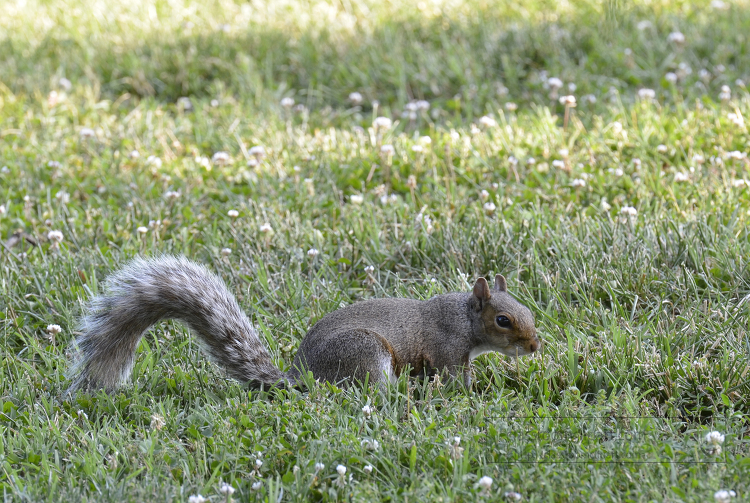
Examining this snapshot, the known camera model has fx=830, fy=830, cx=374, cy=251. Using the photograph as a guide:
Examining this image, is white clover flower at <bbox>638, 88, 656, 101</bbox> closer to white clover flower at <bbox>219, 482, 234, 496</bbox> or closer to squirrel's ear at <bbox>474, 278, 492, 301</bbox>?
squirrel's ear at <bbox>474, 278, 492, 301</bbox>

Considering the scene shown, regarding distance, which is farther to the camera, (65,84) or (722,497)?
(65,84)

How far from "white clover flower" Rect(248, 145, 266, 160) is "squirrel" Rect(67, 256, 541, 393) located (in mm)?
2160

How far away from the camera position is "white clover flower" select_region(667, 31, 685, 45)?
6582 mm

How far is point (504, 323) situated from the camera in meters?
3.20

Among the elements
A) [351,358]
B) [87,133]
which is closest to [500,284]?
[351,358]

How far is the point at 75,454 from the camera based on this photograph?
2752 millimetres

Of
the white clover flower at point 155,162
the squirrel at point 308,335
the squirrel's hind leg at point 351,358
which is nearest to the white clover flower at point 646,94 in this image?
the squirrel at point 308,335

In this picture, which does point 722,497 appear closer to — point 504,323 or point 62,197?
point 504,323

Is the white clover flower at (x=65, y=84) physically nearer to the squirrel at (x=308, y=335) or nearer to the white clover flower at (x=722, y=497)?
the squirrel at (x=308, y=335)

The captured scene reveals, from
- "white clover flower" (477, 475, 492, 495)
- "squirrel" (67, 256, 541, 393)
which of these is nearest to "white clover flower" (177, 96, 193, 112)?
"squirrel" (67, 256, 541, 393)

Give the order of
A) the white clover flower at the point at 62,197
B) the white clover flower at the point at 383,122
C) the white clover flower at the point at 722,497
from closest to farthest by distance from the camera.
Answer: the white clover flower at the point at 722,497 < the white clover flower at the point at 62,197 < the white clover flower at the point at 383,122

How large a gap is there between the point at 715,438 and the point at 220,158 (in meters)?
3.68

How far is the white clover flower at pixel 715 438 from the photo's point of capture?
2.51m

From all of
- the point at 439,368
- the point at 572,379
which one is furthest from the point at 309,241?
the point at 572,379
